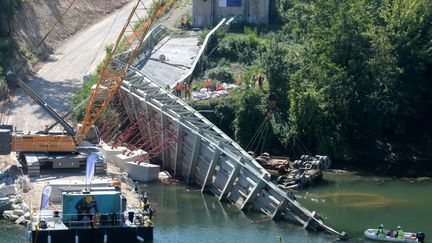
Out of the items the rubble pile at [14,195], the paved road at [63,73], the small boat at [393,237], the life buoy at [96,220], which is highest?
the paved road at [63,73]

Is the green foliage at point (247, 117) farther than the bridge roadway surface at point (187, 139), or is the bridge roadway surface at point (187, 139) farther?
the green foliage at point (247, 117)

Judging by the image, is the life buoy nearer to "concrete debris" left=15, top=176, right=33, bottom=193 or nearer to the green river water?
the green river water

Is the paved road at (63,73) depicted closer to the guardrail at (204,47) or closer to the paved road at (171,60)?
the paved road at (171,60)

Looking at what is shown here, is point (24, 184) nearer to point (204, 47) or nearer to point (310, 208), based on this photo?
point (310, 208)

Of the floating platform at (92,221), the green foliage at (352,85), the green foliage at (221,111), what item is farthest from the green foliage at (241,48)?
the floating platform at (92,221)

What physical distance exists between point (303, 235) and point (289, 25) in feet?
114

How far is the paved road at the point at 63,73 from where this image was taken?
293ft

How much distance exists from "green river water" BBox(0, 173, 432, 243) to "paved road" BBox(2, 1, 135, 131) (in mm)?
14217

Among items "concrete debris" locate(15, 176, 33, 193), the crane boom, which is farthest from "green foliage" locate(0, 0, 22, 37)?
"concrete debris" locate(15, 176, 33, 193)

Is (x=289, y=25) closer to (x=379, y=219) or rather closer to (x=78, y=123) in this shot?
(x=78, y=123)

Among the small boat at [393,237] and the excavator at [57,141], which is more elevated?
the excavator at [57,141]

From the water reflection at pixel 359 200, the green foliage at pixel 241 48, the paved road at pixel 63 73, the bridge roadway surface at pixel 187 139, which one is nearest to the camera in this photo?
the bridge roadway surface at pixel 187 139

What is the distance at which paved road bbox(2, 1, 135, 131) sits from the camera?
89312 mm

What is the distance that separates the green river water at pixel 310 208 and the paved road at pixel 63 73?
46.6 feet
